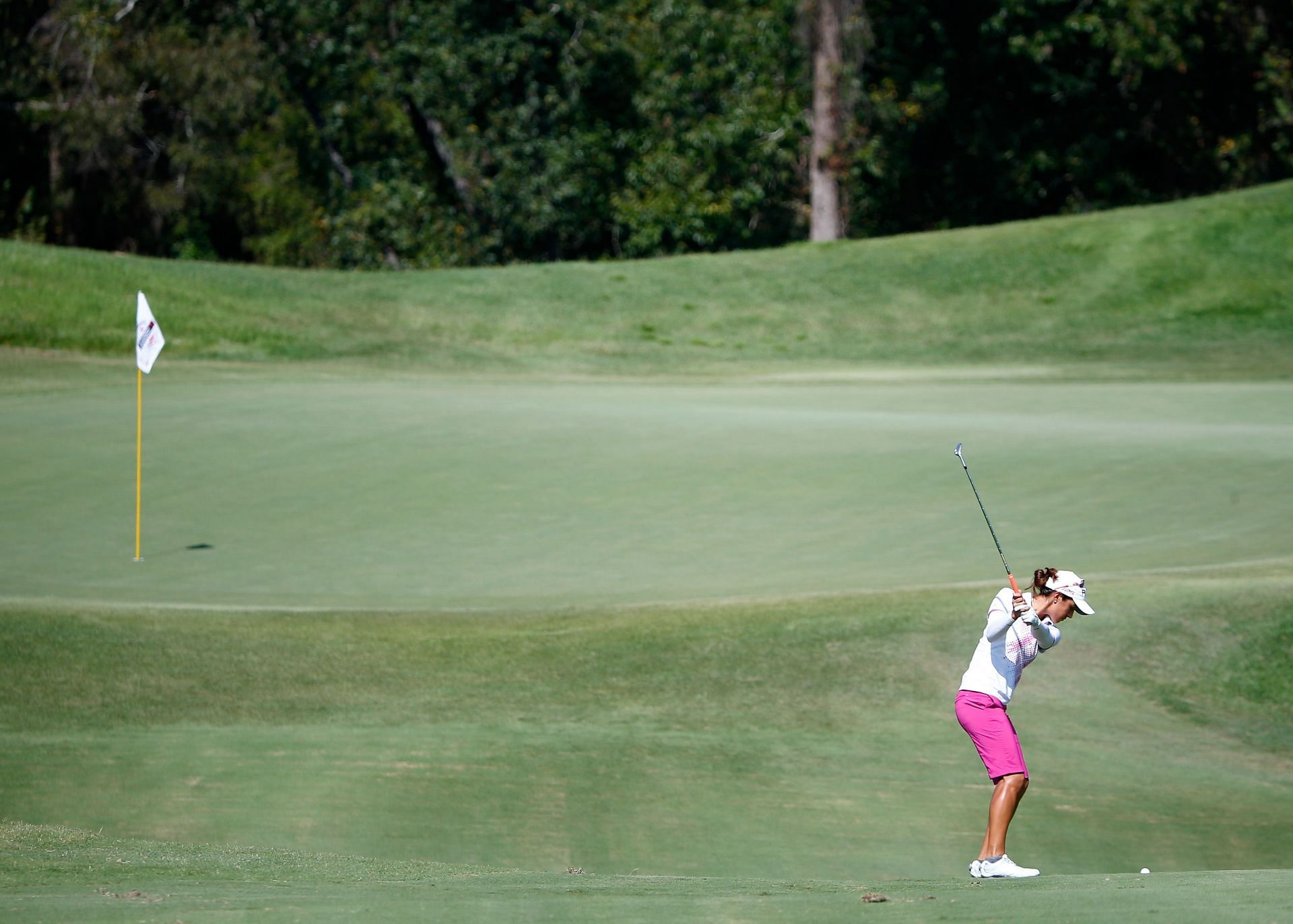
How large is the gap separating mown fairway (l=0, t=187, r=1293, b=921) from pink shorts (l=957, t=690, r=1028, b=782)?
0.53 meters

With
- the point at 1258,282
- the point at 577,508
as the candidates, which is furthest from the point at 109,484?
the point at 1258,282

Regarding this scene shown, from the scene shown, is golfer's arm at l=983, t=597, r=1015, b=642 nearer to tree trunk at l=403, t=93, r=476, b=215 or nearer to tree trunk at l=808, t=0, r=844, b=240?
tree trunk at l=808, t=0, r=844, b=240

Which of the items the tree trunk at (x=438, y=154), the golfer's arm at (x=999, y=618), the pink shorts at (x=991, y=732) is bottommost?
the pink shorts at (x=991, y=732)

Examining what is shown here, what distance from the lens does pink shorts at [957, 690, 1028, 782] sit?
737cm

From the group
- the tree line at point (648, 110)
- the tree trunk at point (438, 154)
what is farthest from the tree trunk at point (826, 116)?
the tree trunk at point (438, 154)

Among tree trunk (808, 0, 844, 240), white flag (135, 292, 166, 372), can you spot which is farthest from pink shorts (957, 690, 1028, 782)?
tree trunk (808, 0, 844, 240)

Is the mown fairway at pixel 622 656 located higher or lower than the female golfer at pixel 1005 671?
lower

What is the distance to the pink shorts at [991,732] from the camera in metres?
7.37

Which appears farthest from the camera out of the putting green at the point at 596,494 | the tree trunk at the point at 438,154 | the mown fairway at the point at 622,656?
the tree trunk at the point at 438,154

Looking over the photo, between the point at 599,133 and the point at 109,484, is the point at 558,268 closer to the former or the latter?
the point at 599,133

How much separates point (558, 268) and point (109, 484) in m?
18.3

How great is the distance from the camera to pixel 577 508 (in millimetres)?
15883

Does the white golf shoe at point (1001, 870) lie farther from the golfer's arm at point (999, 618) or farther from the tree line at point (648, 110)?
the tree line at point (648, 110)

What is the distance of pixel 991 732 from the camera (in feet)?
24.4
